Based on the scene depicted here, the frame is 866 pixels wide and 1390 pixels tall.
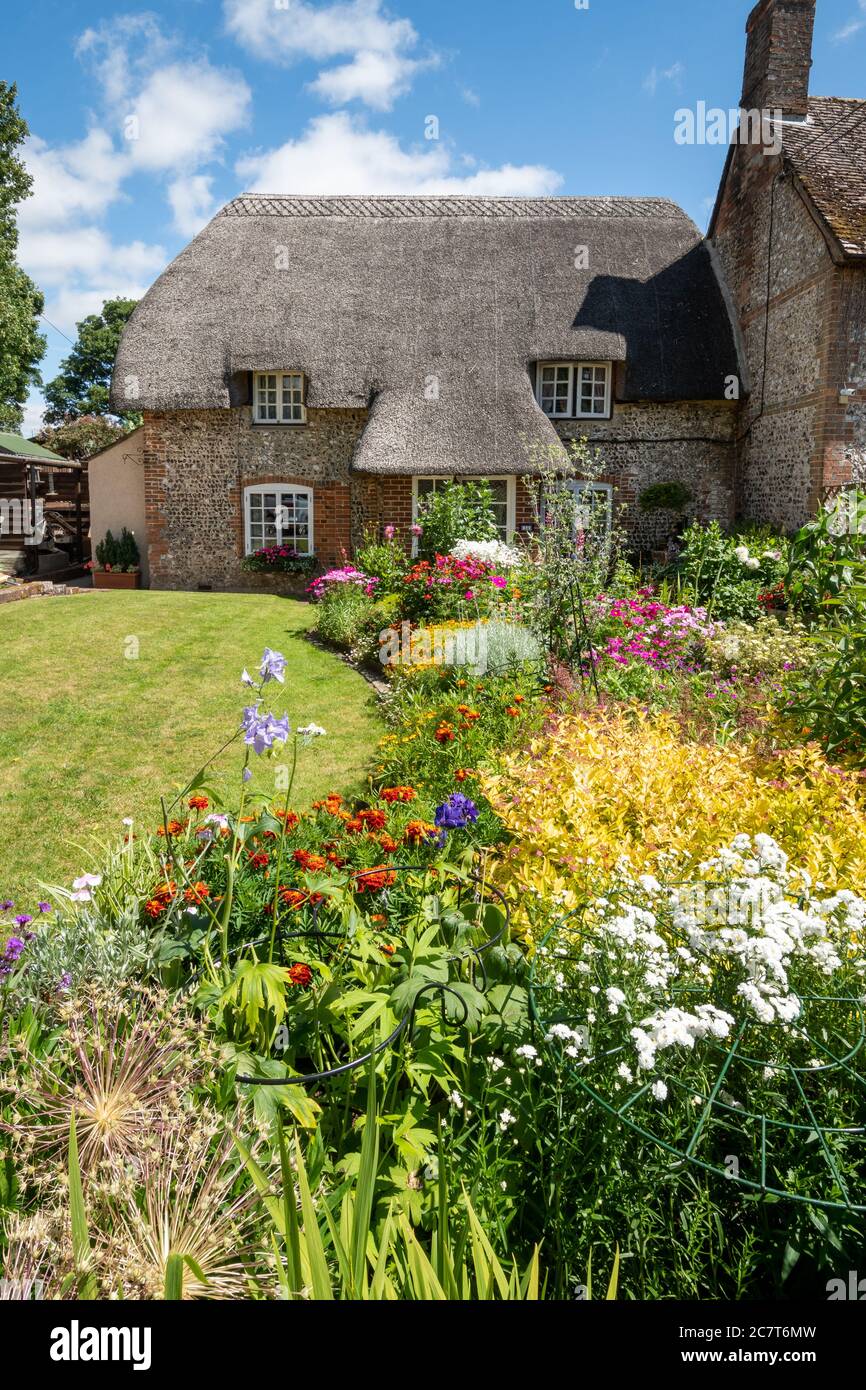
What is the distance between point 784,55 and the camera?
43.0 ft

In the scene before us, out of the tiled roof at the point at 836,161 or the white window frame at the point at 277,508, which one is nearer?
the tiled roof at the point at 836,161

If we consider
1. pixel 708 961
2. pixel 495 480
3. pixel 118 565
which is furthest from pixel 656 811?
pixel 118 565

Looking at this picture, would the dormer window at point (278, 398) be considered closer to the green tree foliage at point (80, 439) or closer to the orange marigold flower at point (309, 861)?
the orange marigold flower at point (309, 861)

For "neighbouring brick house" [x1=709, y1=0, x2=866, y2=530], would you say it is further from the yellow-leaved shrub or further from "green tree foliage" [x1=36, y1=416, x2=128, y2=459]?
"green tree foliage" [x1=36, y1=416, x2=128, y2=459]

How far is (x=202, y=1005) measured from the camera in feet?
8.23

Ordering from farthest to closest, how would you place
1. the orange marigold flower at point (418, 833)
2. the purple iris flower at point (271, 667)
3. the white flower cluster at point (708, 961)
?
the orange marigold flower at point (418, 833) → the purple iris flower at point (271, 667) → the white flower cluster at point (708, 961)

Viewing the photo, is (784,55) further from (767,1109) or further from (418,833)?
(767,1109)

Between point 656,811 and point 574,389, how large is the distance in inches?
548

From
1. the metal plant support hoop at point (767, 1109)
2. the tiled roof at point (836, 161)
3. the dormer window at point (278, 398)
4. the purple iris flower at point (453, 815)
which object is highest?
the tiled roof at point (836, 161)

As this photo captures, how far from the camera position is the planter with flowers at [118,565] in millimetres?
16656

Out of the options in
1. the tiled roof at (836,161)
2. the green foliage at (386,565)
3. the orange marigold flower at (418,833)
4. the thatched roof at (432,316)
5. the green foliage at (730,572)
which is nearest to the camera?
the orange marigold flower at (418,833)

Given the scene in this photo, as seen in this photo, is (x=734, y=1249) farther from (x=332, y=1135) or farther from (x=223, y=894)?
(x=223, y=894)

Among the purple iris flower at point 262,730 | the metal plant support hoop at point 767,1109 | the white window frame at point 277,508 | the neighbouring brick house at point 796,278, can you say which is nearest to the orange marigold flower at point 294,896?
the purple iris flower at point 262,730

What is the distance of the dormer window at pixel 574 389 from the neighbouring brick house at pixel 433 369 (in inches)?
1.5
